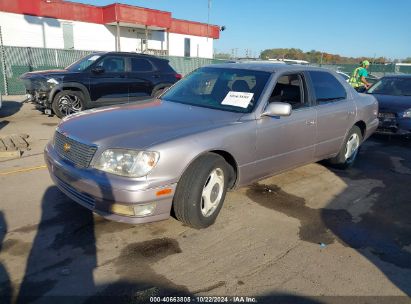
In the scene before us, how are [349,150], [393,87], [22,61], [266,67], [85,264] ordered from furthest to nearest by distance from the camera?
[22,61] → [393,87] → [349,150] → [266,67] → [85,264]

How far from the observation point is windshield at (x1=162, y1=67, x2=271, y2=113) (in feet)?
14.0

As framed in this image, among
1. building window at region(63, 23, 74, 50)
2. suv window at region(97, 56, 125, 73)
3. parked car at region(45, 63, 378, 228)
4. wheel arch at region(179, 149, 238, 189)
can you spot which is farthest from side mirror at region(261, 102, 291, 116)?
building window at region(63, 23, 74, 50)

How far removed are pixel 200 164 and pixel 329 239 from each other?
5.13 feet

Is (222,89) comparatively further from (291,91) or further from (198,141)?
(198,141)

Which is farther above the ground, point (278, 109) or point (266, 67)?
point (266, 67)

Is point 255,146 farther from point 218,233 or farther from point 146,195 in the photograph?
point 146,195

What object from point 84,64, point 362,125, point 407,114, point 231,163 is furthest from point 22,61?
point 407,114

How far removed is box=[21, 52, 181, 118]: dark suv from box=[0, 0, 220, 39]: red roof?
548 inches

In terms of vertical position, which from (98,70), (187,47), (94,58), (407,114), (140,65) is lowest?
(407,114)

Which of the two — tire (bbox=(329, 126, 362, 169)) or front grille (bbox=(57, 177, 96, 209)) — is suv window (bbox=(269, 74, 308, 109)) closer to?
tire (bbox=(329, 126, 362, 169))

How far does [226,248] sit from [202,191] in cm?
59

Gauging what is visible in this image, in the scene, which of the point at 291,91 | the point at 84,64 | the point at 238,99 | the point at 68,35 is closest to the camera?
the point at 238,99

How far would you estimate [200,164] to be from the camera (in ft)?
11.5

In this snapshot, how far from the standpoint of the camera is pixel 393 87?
922 centimetres
